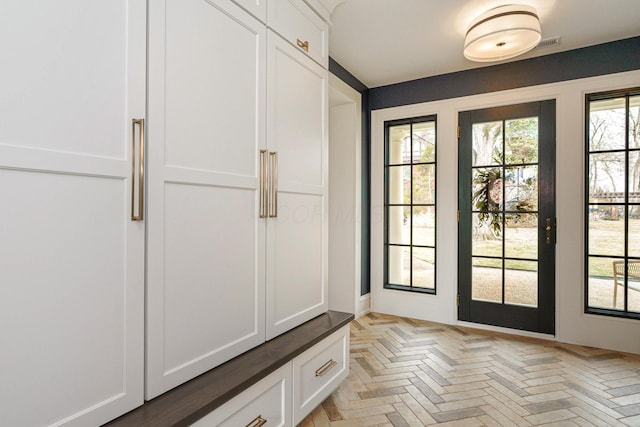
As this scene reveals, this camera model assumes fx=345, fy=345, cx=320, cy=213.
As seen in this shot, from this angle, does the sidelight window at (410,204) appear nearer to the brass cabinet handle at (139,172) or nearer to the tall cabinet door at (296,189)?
the tall cabinet door at (296,189)

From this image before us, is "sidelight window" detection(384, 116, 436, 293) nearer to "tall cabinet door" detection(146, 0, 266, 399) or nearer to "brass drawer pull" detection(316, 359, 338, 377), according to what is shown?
"brass drawer pull" detection(316, 359, 338, 377)

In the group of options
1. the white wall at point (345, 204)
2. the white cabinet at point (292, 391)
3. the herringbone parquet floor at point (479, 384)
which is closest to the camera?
the white cabinet at point (292, 391)

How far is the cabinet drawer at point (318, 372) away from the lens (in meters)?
1.81

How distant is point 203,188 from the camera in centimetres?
144

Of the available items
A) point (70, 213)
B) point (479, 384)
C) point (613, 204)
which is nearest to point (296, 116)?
point (70, 213)

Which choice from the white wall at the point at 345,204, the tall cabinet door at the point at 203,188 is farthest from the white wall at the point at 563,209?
the tall cabinet door at the point at 203,188

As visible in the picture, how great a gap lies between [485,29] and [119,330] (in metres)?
2.83

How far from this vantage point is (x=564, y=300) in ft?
10.0

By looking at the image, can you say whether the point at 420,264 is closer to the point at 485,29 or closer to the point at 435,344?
the point at 435,344

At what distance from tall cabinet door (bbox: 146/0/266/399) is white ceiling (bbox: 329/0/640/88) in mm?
1234

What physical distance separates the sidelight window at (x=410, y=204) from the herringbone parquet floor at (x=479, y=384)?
76 centimetres

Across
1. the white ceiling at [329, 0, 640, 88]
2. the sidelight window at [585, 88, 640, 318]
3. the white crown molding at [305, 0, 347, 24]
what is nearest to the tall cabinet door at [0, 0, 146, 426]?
the white crown molding at [305, 0, 347, 24]

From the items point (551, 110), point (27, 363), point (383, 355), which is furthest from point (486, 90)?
point (27, 363)

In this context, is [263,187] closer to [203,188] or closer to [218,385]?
[203,188]
